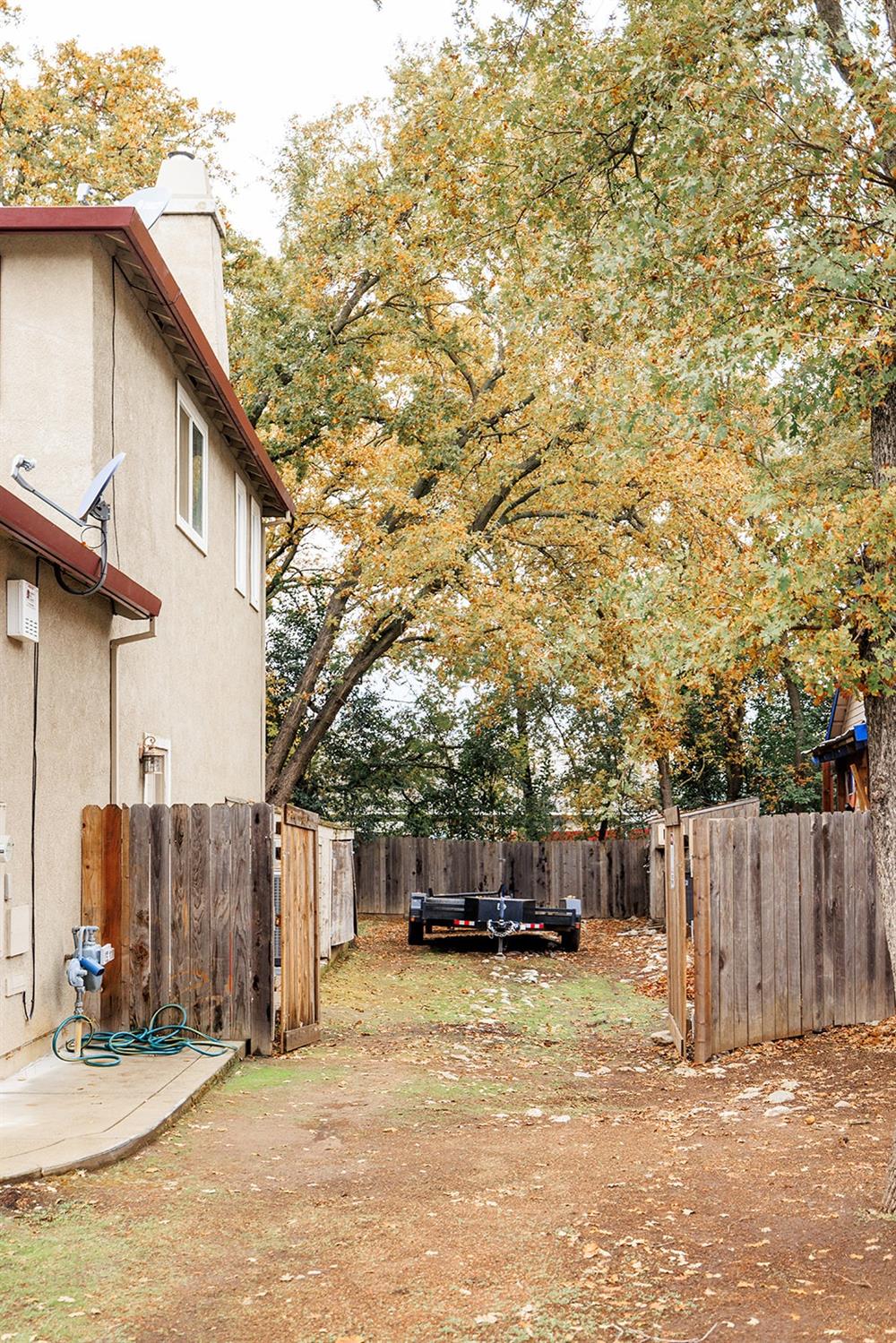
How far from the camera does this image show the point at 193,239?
1639 cm

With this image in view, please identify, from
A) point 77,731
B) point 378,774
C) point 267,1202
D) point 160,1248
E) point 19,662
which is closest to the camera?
point 160,1248

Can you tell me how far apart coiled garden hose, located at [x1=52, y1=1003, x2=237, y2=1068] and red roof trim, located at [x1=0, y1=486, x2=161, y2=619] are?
9.75 feet

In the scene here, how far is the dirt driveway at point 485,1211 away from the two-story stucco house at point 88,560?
197cm

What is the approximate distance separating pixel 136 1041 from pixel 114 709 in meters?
2.58

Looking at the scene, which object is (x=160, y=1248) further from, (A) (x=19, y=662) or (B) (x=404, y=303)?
(B) (x=404, y=303)

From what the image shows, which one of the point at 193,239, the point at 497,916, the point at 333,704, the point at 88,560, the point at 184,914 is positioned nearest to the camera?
the point at 88,560

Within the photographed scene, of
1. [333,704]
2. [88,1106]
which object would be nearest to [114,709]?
[88,1106]

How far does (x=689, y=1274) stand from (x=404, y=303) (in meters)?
18.8

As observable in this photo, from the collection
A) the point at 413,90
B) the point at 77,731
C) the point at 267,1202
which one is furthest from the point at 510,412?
the point at 267,1202

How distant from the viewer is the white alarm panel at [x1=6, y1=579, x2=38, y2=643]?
326 inches

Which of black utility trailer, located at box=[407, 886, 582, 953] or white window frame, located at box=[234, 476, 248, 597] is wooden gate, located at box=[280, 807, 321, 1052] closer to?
white window frame, located at box=[234, 476, 248, 597]

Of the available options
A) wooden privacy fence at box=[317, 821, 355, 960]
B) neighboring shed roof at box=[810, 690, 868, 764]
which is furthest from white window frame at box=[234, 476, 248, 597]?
neighboring shed roof at box=[810, 690, 868, 764]

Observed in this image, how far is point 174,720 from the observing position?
42.3ft

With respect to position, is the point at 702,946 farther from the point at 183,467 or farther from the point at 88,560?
the point at 183,467
